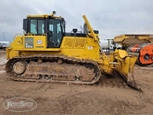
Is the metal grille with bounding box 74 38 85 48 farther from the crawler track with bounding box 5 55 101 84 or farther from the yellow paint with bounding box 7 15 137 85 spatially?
the crawler track with bounding box 5 55 101 84

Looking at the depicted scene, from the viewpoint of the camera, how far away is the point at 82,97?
620 cm

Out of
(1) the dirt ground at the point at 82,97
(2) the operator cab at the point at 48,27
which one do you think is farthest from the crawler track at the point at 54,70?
(2) the operator cab at the point at 48,27

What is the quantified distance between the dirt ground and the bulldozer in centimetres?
43

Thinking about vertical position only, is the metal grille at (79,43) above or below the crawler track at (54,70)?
above

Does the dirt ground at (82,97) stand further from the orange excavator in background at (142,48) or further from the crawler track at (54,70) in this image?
the orange excavator in background at (142,48)

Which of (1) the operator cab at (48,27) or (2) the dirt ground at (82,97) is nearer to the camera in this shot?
(2) the dirt ground at (82,97)

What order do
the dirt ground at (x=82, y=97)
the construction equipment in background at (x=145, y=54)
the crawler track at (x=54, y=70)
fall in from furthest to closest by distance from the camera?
the construction equipment in background at (x=145, y=54)
the crawler track at (x=54, y=70)
the dirt ground at (x=82, y=97)

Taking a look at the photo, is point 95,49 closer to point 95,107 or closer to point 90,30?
point 90,30

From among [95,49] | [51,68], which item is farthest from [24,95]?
[95,49]

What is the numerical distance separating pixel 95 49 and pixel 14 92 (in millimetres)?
3899

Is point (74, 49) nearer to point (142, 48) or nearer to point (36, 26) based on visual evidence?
point (36, 26)

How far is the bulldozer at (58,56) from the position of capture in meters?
8.14

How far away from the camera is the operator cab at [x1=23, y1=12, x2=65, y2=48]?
29.0ft

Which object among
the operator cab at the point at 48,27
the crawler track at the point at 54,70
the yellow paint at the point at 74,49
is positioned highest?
the operator cab at the point at 48,27
